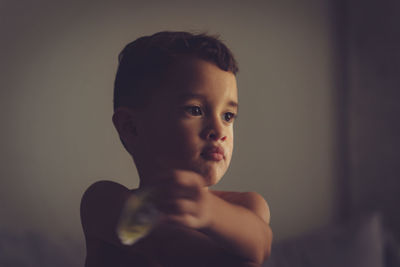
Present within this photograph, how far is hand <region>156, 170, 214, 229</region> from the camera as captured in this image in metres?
0.23

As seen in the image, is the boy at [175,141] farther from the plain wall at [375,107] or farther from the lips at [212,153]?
the plain wall at [375,107]

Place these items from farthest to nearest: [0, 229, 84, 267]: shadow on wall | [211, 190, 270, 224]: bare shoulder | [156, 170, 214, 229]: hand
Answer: [0, 229, 84, 267]: shadow on wall
[211, 190, 270, 224]: bare shoulder
[156, 170, 214, 229]: hand

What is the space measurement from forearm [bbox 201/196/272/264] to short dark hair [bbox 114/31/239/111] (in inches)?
4.5

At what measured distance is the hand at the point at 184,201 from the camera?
23cm

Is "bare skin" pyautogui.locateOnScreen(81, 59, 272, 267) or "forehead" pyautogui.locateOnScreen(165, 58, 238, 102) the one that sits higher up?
"forehead" pyautogui.locateOnScreen(165, 58, 238, 102)

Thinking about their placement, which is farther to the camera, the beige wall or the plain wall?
the plain wall

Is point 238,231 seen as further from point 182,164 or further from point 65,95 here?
point 65,95

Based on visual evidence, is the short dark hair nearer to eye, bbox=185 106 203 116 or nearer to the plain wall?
eye, bbox=185 106 203 116

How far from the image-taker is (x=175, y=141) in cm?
30

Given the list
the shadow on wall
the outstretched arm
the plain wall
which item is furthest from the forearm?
the plain wall

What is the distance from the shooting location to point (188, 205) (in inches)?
9.2

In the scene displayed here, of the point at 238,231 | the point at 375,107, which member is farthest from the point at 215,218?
the point at 375,107

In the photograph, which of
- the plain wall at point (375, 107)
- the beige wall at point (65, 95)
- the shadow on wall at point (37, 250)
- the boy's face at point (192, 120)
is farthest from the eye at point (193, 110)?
the plain wall at point (375, 107)

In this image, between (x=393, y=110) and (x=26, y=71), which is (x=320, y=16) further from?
(x=26, y=71)
